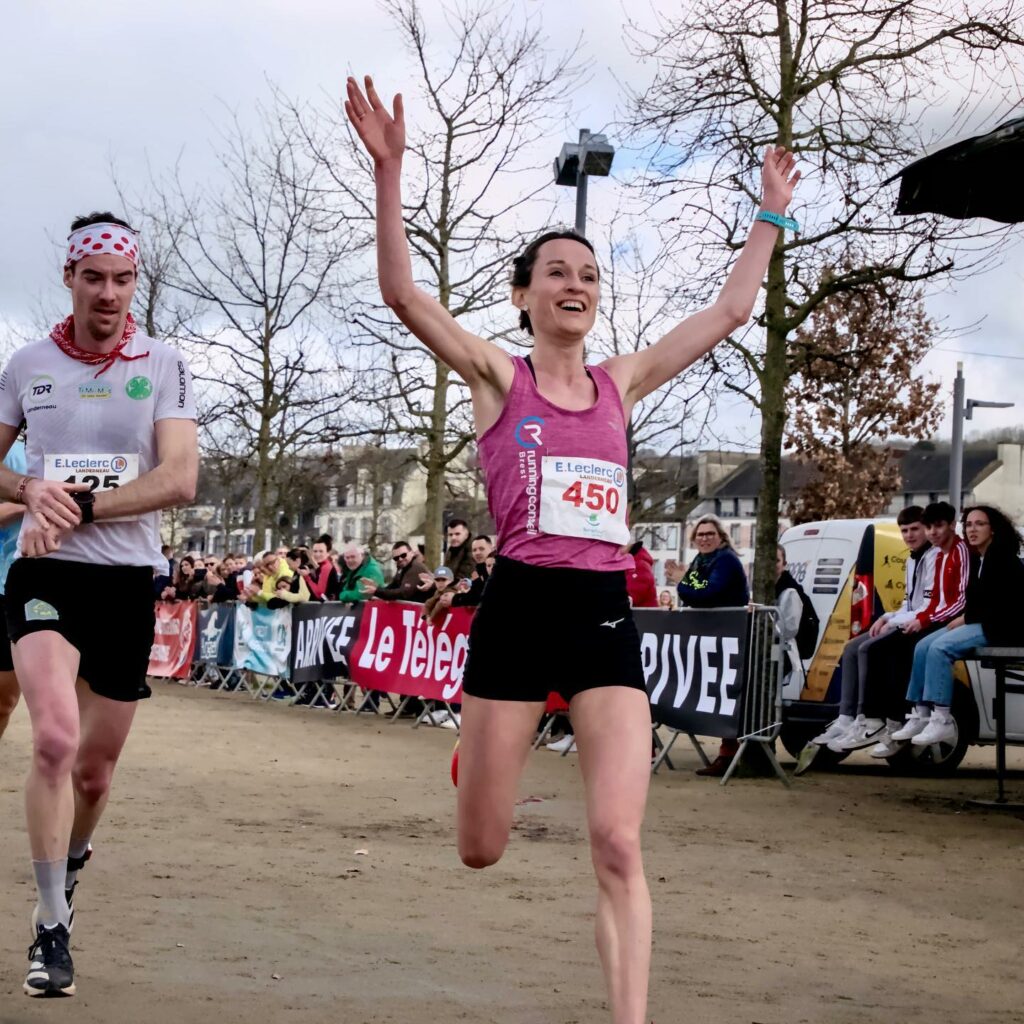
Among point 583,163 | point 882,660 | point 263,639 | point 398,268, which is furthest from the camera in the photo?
point 263,639

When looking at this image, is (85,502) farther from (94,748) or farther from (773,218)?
(773,218)

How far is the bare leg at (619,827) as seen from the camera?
3.82 metres

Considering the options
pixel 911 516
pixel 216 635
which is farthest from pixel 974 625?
pixel 216 635

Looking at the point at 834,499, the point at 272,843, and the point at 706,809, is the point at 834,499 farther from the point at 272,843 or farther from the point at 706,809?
the point at 272,843

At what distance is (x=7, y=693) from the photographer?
657 centimetres

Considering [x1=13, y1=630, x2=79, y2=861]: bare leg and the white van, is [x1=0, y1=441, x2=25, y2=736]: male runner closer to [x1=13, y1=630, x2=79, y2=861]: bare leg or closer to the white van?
[x1=13, y1=630, x2=79, y2=861]: bare leg

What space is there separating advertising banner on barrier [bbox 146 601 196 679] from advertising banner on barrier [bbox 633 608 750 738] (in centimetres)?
1358

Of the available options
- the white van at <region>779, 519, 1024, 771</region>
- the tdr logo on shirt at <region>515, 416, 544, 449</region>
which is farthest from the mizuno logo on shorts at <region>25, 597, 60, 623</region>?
the white van at <region>779, 519, 1024, 771</region>

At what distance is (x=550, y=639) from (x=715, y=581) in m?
9.17

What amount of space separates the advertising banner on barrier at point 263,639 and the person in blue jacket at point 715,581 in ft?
28.8

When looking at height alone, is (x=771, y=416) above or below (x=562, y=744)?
above

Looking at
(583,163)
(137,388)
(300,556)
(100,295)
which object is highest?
(583,163)

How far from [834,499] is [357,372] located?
65.5 feet

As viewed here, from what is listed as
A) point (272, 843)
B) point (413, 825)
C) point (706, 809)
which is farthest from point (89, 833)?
point (706, 809)
